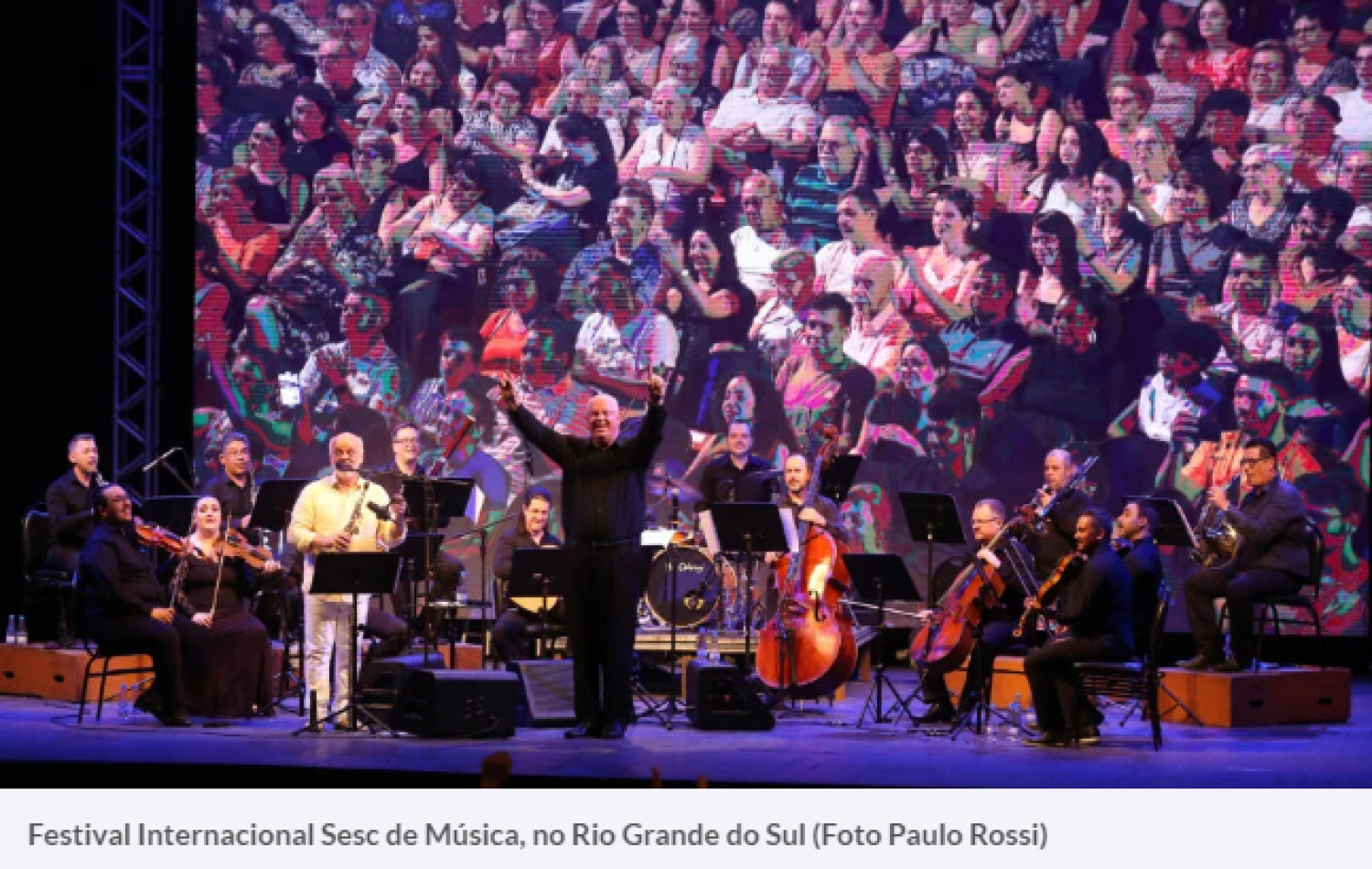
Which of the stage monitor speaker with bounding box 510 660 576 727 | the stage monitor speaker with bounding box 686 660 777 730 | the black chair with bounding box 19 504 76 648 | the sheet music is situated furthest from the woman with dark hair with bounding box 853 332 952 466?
the black chair with bounding box 19 504 76 648

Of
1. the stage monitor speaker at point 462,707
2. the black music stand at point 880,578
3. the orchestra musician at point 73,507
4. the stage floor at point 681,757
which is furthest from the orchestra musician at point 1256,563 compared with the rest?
the orchestra musician at point 73,507

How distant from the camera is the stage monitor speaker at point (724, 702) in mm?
9680

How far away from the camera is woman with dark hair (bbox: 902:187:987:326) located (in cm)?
1295

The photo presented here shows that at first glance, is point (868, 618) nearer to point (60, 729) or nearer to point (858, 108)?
point (858, 108)

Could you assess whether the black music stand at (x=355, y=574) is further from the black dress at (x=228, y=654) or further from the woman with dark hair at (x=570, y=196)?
the woman with dark hair at (x=570, y=196)

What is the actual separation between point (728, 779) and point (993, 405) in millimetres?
5914

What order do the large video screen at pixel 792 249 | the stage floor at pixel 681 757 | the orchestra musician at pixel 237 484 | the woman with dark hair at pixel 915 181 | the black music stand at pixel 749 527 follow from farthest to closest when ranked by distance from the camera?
the woman with dark hair at pixel 915 181 → the large video screen at pixel 792 249 → the orchestra musician at pixel 237 484 → the black music stand at pixel 749 527 → the stage floor at pixel 681 757

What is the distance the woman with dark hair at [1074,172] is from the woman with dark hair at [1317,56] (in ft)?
4.83

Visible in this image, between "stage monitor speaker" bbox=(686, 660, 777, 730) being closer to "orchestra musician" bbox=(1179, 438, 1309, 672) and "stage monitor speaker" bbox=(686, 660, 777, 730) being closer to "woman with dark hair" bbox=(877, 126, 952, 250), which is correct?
"orchestra musician" bbox=(1179, 438, 1309, 672)

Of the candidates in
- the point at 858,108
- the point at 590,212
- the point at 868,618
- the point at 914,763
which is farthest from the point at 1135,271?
the point at 914,763

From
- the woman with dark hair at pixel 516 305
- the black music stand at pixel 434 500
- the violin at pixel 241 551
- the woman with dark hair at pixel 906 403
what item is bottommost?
the violin at pixel 241 551

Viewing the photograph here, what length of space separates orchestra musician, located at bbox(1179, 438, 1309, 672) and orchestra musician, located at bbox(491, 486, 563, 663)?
4.09m

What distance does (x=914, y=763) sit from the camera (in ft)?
27.6

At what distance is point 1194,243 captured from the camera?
12812 millimetres
